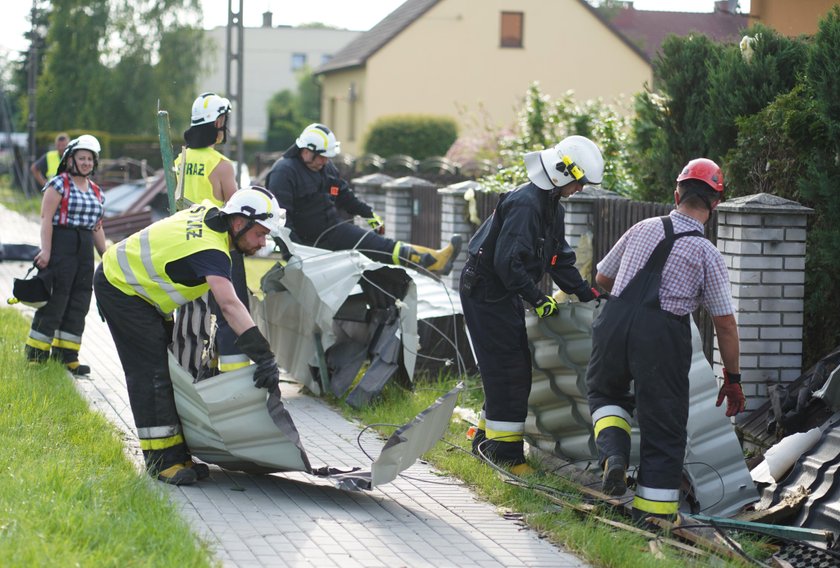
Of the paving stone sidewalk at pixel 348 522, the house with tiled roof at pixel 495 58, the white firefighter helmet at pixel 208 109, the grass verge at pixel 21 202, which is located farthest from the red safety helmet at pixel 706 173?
the house with tiled roof at pixel 495 58

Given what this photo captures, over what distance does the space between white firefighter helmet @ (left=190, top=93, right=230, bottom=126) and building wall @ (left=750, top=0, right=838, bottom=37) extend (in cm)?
550

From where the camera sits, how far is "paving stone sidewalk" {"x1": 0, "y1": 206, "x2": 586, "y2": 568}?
204 inches

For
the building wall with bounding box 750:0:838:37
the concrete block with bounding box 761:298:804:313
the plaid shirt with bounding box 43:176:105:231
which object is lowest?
the concrete block with bounding box 761:298:804:313

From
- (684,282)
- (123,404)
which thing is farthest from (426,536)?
(123,404)

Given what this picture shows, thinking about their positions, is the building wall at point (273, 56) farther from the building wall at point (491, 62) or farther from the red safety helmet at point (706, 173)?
the red safety helmet at point (706, 173)

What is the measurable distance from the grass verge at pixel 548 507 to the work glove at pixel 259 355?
131 cm

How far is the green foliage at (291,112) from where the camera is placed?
61.5 m

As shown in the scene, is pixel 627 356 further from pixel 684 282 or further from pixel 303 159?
pixel 303 159

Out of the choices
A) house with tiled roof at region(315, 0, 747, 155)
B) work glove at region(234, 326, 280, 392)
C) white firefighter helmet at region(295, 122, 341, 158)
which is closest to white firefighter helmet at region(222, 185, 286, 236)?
work glove at region(234, 326, 280, 392)

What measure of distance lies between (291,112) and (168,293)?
61.1m

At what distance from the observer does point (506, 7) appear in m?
40.4

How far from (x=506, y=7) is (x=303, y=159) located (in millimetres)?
32054

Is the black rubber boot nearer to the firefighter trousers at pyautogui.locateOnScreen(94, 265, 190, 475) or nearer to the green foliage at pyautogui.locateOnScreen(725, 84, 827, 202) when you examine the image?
the firefighter trousers at pyautogui.locateOnScreen(94, 265, 190, 475)

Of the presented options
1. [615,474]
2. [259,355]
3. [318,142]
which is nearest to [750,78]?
[318,142]
